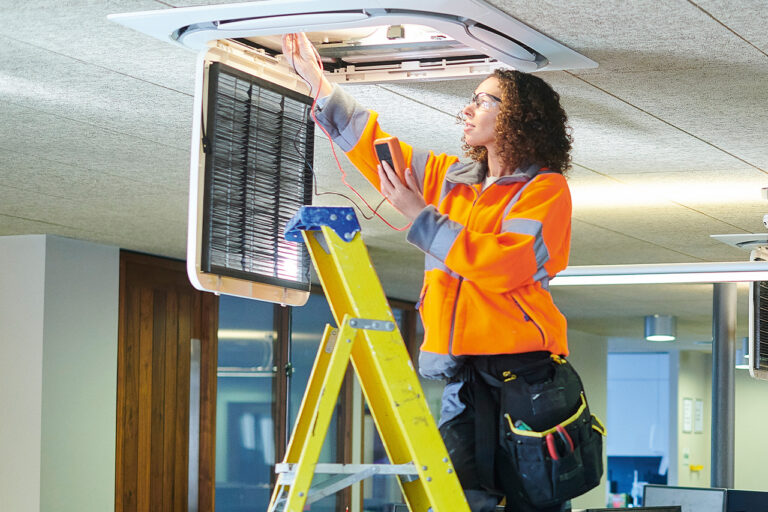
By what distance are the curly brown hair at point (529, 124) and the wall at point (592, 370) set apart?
8874 mm

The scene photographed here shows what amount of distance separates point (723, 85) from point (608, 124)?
0.51 metres

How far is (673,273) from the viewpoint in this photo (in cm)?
344

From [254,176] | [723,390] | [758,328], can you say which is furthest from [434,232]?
[723,390]

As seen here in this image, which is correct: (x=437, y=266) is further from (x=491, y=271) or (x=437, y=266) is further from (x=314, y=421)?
(x=314, y=421)

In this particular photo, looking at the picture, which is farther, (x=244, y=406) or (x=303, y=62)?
(x=244, y=406)

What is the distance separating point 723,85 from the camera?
9.84 feet

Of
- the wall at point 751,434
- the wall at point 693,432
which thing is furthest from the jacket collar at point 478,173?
the wall at point 751,434

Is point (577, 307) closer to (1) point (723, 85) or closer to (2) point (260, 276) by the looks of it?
(1) point (723, 85)

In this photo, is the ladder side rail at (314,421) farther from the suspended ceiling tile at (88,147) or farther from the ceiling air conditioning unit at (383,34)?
the suspended ceiling tile at (88,147)

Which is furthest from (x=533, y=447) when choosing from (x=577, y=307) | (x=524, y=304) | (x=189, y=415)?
(x=577, y=307)

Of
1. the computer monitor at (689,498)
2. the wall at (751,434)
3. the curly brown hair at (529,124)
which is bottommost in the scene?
the wall at (751,434)

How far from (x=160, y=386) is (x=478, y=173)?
15.8 feet

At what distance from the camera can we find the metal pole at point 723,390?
614cm

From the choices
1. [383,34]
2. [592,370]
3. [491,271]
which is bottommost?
[592,370]
